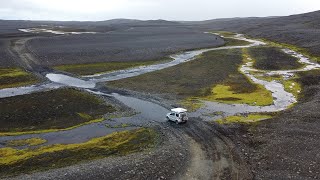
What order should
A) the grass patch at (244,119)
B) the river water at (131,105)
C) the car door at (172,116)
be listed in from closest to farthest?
the river water at (131,105), the car door at (172,116), the grass patch at (244,119)

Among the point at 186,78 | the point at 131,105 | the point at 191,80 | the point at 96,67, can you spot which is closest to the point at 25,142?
the point at 131,105

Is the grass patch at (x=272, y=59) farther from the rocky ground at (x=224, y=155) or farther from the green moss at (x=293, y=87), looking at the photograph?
the rocky ground at (x=224, y=155)

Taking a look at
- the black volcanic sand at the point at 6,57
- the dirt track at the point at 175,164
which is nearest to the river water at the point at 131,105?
the dirt track at the point at 175,164

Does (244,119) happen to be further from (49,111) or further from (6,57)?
(6,57)

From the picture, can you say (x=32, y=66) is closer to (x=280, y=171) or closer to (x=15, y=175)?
(x=15, y=175)

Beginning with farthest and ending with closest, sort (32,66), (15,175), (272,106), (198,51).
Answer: (198,51)
(32,66)
(272,106)
(15,175)

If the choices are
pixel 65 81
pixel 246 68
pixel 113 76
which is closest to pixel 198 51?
pixel 246 68
